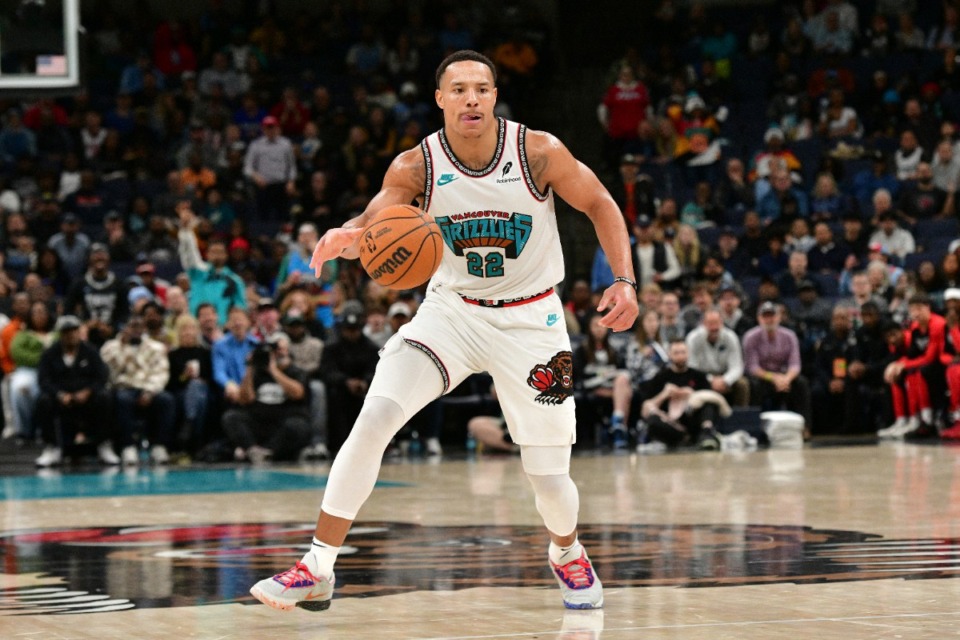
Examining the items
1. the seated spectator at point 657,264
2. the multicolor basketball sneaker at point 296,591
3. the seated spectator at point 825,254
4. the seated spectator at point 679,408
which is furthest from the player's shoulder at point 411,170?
the seated spectator at point 825,254

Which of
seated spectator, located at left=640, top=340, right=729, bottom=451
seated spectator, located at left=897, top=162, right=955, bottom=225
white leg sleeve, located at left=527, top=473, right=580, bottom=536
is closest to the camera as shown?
white leg sleeve, located at left=527, top=473, right=580, bottom=536

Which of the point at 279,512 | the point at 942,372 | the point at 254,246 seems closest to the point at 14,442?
the point at 254,246

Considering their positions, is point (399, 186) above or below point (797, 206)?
below

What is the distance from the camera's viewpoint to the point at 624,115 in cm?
2136

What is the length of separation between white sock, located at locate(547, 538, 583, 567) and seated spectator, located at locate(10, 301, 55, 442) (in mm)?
10828

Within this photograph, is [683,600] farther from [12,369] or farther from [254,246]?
[254,246]

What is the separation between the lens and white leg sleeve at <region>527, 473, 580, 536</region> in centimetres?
600

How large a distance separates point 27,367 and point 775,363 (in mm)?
8179

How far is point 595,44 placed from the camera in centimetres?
2370

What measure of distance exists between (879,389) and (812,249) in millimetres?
2270

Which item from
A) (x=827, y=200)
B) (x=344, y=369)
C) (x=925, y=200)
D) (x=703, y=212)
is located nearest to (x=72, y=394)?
(x=344, y=369)

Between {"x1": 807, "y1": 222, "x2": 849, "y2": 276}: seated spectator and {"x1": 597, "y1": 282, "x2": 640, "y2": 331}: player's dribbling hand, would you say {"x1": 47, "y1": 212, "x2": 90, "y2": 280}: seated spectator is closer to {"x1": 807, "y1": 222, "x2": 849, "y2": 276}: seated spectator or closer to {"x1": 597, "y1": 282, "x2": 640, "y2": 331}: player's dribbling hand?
{"x1": 807, "y1": 222, "x2": 849, "y2": 276}: seated spectator

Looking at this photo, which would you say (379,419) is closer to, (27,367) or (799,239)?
(27,367)

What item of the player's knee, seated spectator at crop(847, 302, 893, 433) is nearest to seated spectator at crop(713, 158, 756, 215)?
seated spectator at crop(847, 302, 893, 433)
